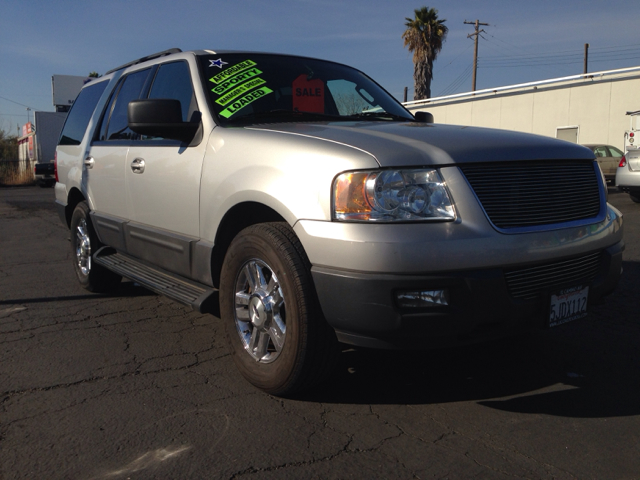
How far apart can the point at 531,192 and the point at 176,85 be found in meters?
2.57

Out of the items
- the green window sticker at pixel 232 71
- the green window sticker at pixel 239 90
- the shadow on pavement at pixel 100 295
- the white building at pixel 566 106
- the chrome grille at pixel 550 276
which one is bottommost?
the shadow on pavement at pixel 100 295

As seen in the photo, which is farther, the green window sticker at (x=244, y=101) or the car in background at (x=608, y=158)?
the car in background at (x=608, y=158)

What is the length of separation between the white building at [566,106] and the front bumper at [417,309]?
19526mm

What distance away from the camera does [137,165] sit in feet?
14.1

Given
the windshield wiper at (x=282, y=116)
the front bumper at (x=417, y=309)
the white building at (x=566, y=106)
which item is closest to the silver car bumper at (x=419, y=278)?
the front bumper at (x=417, y=309)

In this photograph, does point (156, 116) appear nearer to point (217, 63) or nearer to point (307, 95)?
point (217, 63)

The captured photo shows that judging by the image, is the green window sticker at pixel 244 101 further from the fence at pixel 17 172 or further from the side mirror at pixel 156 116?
the fence at pixel 17 172

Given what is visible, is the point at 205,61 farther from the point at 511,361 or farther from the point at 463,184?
the point at 511,361

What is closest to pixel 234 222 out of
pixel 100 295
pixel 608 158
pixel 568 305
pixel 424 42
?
pixel 568 305

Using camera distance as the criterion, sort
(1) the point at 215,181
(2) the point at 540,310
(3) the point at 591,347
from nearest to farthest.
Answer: (2) the point at 540,310 < (1) the point at 215,181 < (3) the point at 591,347

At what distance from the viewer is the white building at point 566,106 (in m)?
20.3

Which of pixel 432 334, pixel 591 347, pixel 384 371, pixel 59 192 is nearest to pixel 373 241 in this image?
pixel 432 334

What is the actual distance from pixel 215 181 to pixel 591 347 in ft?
8.49

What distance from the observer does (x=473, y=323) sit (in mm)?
2641
